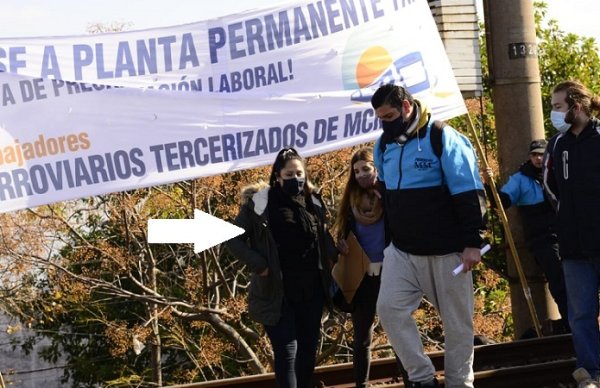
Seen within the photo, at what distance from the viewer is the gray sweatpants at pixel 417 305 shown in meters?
7.29

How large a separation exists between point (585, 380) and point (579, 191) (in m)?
1.23

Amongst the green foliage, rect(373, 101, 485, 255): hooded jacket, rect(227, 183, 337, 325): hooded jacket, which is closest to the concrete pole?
rect(227, 183, 337, 325): hooded jacket

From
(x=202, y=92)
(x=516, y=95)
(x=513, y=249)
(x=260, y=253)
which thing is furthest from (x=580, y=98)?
(x=516, y=95)

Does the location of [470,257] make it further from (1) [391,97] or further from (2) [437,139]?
(1) [391,97]

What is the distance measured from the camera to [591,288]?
7961 millimetres

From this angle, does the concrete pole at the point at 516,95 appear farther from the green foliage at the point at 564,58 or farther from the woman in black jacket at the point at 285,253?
the green foliage at the point at 564,58

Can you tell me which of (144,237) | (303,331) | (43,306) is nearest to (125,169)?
(303,331)

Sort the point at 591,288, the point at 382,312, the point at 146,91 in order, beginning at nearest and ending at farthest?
the point at 382,312, the point at 591,288, the point at 146,91

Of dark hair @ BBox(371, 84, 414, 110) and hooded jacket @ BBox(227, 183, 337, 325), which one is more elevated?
dark hair @ BBox(371, 84, 414, 110)

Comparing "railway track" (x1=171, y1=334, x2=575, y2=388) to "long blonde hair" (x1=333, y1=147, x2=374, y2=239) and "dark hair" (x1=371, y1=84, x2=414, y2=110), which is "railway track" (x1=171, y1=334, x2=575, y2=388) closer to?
"long blonde hair" (x1=333, y1=147, x2=374, y2=239)

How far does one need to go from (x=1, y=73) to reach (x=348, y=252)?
2.65m

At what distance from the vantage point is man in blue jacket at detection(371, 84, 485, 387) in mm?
7105

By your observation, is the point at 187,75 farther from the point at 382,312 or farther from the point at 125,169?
the point at 382,312

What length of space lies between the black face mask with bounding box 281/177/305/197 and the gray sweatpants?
869 mm
